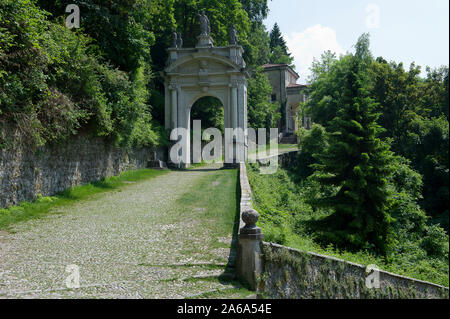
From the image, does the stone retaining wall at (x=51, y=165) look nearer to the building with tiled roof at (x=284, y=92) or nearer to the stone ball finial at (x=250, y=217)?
the stone ball finial at (x=250, y=217)

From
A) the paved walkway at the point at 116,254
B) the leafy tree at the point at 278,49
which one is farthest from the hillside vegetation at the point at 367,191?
the leafy tree at the point at 278,49

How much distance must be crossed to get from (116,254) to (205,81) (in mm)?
19583

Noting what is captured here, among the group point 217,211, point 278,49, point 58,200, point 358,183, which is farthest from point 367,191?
point 278,49

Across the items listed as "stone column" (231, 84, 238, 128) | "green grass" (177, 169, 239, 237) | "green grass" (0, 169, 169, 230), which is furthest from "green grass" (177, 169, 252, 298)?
"stone column" (231, 84, 238, 128)

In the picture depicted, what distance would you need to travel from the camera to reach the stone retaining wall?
10.1 metres

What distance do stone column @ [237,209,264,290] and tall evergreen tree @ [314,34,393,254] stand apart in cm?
774

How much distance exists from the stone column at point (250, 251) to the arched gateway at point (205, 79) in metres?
18.5

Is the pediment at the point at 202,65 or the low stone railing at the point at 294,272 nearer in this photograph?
the low stone railing at the point at 294,272

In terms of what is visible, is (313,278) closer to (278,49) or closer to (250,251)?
(250,251)

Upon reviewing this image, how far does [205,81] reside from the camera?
25.6 meters

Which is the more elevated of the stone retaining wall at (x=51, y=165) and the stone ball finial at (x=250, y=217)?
the stone retaining wall at (x=51, y=165)

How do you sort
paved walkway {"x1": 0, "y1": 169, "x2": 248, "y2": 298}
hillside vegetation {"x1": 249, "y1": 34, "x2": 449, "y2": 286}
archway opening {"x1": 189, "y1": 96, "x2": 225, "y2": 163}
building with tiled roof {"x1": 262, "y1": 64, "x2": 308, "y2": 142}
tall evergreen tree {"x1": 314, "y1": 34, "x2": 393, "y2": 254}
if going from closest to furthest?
paved walkway {"x1": 0, "y1": 169, "x2": 248, "y2": 298}
hillside vegetation {"x1": 249, "y1": 34, "x2": 449, "y2": 286}
tall evergreen tree {"x1": 314, "y1": 34, "x2": 393, "y2": 254}
archway opening {"x1": 189, "y1": 96, "x2": 225, "y2": 163}
building with tiled roof {"x1": 262, "y1": 64, "x2": 308, "y2": 142}

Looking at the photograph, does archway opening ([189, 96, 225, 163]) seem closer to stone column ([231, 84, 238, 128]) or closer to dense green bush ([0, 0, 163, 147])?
stone column ([231, 84, 238, 128])

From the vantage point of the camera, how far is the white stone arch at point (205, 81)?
25250 millimetres
